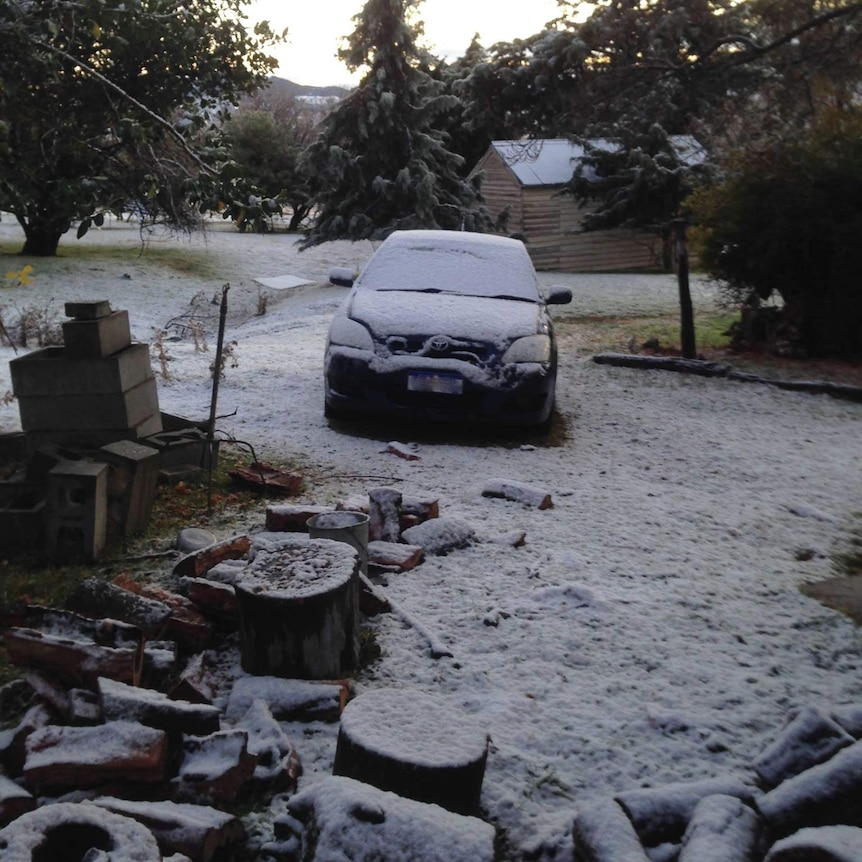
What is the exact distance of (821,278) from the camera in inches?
439

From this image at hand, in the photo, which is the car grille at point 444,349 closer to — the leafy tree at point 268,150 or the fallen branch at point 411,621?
the fallen branch at point 411,621

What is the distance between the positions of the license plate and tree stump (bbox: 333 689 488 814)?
429 centimetres

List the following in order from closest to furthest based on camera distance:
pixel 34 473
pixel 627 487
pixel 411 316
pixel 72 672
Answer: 1. pixel 72 672
2. pixel 34 473
3. pixel 627 487
4. pixel 411 316

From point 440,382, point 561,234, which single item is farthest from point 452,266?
point 561,234

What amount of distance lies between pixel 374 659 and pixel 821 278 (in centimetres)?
912

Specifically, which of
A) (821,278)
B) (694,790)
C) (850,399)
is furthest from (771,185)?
(694,790)

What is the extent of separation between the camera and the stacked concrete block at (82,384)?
5344 mm

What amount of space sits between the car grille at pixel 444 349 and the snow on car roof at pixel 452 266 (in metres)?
0.99

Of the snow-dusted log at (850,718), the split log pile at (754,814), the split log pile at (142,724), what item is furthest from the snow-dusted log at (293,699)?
the snow-dusted log at (850,718)

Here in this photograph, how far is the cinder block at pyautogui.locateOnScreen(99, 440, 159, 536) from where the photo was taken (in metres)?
5.13

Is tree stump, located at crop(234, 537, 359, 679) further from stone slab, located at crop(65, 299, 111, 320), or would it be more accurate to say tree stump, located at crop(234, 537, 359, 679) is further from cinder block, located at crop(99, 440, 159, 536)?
stone slab, located at crop(65, 299, 111, 320)

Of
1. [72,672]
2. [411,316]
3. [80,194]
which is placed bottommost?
[72,672]

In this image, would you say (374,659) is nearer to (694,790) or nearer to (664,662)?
(664,662)

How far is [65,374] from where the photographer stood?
5359 millimetres
